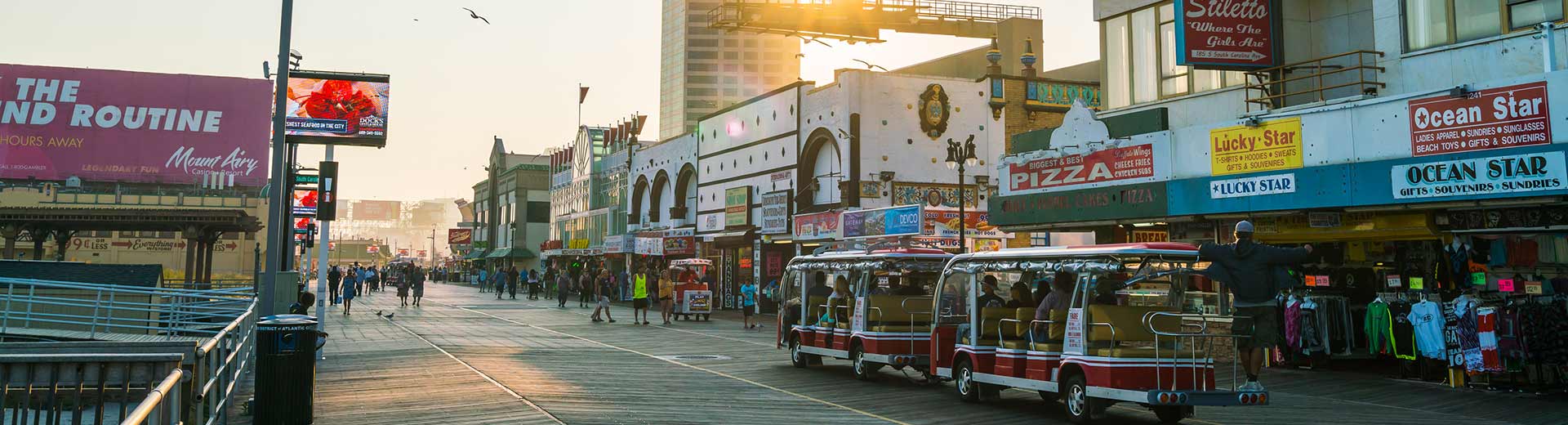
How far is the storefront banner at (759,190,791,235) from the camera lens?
39600mm

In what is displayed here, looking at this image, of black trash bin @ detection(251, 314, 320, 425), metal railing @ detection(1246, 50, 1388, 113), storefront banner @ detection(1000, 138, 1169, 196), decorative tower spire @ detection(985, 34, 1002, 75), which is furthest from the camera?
decorative tower spire @ detection(985, 34, 1002, 75)

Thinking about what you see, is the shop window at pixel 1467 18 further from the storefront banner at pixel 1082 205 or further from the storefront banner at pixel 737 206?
the storefront banner at pixel 737 206

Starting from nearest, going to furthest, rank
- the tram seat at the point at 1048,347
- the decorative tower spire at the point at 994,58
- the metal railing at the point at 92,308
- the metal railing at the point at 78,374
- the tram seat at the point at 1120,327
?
the metal railing at the point at 78,374, the tram seat at the point at 1120,327, the tram seat at the point at 1048,347, the metal railing at the point at 92,308, the decorative tower spire at the point at 994,58

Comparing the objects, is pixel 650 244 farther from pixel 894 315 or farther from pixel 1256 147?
pixel 1256 147

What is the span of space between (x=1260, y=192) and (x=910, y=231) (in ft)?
46.6

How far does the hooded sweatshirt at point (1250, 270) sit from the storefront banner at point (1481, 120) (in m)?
6.21

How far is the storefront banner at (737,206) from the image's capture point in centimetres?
4362

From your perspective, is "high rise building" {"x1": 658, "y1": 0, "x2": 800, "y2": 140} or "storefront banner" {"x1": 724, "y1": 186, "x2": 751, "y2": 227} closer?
"storefront banner" {"x1": 724, "y1": 186, "x2": 751, "y2": 227}

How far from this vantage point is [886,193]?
3656 cm

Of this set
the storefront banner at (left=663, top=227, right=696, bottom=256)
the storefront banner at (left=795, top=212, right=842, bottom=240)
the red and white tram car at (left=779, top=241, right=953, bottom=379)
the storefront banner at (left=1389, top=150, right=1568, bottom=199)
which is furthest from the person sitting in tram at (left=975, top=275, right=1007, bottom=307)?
the storefront banner at (left=663, top=227, right=696, bottom=256)

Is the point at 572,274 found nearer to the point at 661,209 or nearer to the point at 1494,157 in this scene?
the point at 661,209

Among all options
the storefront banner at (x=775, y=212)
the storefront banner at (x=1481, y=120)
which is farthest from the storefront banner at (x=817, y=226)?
the storefront banner at (x=1481, y=120)

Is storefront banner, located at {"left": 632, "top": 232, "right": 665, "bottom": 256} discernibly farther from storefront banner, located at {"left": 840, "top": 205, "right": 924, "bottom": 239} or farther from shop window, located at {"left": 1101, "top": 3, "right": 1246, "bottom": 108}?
shop window, located at {"left": 1101, "top": 3, "right": 1246, "bottom": 108}

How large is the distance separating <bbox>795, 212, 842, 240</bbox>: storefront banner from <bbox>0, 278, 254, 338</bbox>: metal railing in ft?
60.6
